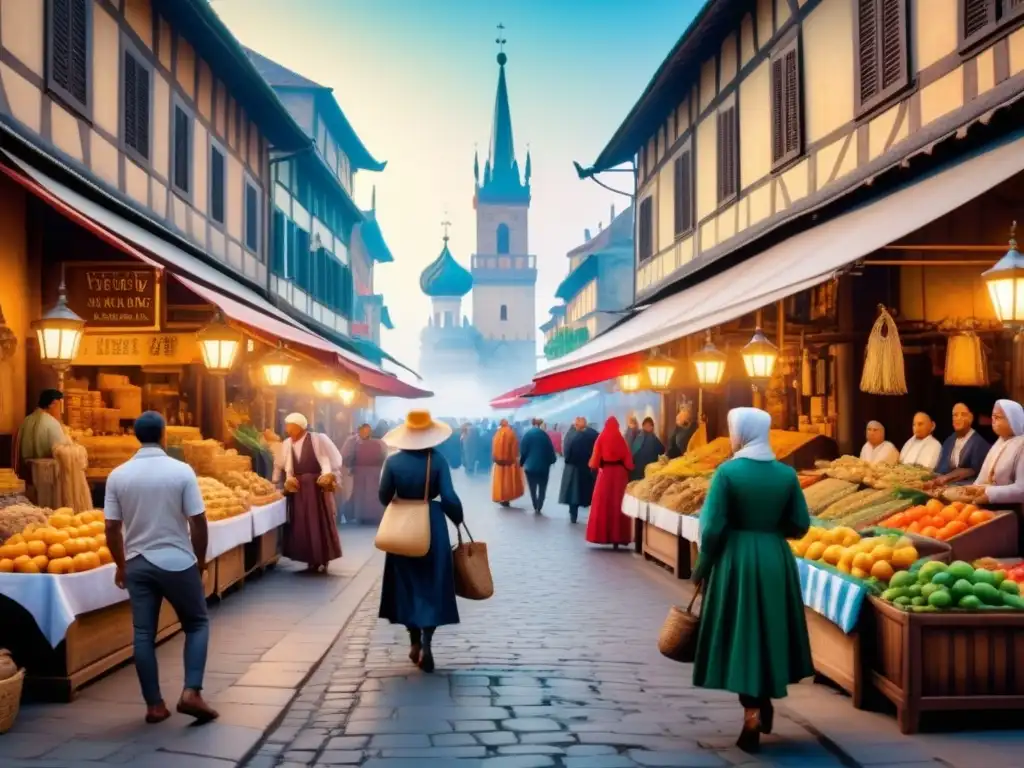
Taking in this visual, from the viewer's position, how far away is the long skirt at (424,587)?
27.1ft

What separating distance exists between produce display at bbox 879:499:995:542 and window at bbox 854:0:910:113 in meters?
4.70

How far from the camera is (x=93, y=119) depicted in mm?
13305

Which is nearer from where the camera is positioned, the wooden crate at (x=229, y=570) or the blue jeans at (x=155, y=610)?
the blue jeans at (x=155, y=610)

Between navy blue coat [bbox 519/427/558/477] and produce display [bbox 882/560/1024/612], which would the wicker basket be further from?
navy blue coat [bbox 519/427/558/477]

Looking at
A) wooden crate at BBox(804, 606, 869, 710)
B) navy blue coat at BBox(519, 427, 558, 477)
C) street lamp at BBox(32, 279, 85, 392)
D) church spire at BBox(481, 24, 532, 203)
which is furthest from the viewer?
church spire at BBox(481, 24, 532, 203)

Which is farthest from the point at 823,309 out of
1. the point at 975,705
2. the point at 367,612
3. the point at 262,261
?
the point at 262,261

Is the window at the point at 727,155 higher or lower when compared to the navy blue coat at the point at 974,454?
higher

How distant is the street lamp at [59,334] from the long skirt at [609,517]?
842cm

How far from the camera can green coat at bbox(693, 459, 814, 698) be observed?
6148mm

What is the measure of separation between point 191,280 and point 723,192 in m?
9.53

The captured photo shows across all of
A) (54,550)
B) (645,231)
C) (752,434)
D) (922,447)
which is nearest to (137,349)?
(54,550)

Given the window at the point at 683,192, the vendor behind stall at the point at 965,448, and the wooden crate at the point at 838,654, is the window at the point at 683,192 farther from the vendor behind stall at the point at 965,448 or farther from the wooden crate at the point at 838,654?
the wooden crate at the point at 838,654

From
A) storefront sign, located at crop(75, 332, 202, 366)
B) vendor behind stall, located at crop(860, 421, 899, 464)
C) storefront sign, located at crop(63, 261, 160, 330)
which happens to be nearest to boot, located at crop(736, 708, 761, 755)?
vendor behind stall, located at crop(860, 421, 899, 464)

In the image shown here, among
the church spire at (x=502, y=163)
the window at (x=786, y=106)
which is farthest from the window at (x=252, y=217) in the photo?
the church spire at (x=502, y=163)
